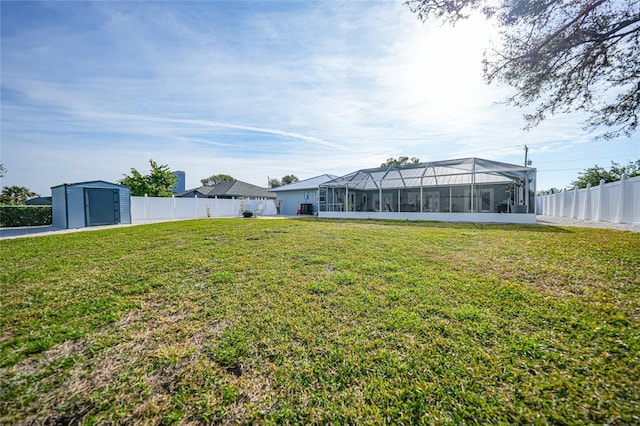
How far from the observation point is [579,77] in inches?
227

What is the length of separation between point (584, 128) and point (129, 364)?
9978 millimetres

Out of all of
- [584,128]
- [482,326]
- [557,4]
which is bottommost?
[482,326]

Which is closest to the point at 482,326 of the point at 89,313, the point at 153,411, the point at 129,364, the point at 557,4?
the point at 153,411

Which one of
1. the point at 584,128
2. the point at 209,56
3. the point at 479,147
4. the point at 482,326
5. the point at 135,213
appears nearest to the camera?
the point at 482,326

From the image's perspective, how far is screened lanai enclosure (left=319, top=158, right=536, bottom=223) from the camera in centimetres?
1233

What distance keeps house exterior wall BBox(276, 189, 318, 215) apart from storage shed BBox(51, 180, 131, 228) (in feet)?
41.6

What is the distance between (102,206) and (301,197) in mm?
14111

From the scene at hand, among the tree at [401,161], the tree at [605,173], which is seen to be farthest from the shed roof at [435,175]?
the tree at [401,161]

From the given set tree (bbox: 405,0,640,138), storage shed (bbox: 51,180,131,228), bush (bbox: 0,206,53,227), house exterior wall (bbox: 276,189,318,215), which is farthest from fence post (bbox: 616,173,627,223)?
bush (bbox: 0,206,53,227)

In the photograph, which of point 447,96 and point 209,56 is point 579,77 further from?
point 209,56

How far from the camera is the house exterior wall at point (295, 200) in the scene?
22391mm

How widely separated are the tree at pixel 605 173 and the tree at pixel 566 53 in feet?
77.4

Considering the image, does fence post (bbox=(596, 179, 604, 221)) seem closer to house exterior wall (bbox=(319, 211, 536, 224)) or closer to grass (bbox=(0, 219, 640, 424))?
house exterior wall (bbox=(319, 211, 536, 224))

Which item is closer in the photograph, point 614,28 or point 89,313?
point 89,313
